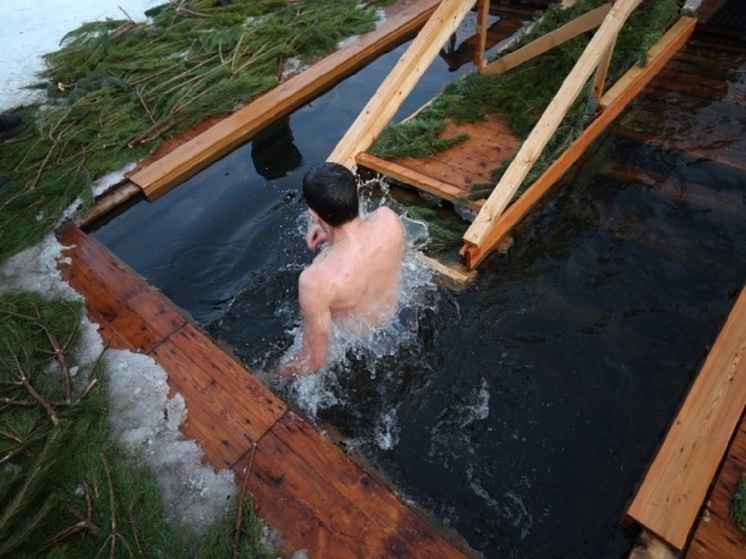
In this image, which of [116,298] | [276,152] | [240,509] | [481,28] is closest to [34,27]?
[276,152]

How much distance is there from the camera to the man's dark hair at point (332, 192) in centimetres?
261

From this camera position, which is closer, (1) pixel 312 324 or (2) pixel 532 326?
(1) pixel 312 324

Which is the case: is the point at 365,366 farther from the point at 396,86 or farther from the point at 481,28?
the point at 481,28

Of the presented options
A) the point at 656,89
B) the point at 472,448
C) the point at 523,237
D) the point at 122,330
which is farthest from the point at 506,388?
the point at 656,89

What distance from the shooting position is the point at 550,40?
17.5 ft

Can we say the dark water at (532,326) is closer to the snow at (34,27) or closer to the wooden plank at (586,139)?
the wooden plank at (586,139)

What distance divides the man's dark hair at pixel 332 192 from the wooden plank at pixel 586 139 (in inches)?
61.6

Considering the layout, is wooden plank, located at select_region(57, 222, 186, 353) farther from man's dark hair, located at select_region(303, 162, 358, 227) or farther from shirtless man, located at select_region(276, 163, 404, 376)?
man's dark hair, located at select_region(303, 162, 358, 227)

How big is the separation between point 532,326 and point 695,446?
4.11 feet

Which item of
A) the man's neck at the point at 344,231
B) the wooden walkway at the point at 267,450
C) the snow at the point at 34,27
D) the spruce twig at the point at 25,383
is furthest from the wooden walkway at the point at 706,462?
the snow at the point at 34,27

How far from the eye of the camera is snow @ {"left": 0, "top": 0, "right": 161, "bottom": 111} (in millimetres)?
6816

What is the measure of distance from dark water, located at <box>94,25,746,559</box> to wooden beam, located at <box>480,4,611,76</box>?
119 centimetres

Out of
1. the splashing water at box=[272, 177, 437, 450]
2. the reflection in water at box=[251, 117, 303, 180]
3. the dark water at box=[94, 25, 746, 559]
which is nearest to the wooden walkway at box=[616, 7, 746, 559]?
the dark water at box=[94, 25, 746, 559]

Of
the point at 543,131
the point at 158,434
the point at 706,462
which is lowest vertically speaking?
the point at 706,462
